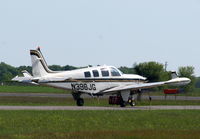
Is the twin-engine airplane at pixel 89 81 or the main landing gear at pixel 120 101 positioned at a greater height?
the twin-engine airplane at pixel 89 81

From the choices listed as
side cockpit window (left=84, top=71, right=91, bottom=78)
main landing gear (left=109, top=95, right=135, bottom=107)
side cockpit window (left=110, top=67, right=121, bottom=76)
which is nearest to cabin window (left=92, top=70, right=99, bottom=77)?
side cockpit window (left=84, top=71, right=91, bottom=78)

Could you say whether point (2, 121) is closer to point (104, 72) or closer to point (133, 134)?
point (133, 134)

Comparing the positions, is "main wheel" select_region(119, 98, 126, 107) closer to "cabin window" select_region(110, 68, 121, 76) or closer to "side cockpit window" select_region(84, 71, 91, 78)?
"cabin window" select_region(110, 68, 121, 76)

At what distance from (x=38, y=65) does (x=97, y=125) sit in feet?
62.2

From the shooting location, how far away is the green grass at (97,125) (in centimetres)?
2399

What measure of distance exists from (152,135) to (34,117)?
32.5 feet

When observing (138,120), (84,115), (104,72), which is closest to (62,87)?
(104,72)

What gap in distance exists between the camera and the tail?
4672 centimetres

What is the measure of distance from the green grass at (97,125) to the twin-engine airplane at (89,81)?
34.6 feet

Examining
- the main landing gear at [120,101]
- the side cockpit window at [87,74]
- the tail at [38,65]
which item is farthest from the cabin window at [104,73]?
the tail at [38,65]

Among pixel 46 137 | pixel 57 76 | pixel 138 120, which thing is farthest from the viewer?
pixel 57 76

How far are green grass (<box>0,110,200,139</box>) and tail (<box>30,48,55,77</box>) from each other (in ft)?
38.7

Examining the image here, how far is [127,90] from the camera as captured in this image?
48094 mm

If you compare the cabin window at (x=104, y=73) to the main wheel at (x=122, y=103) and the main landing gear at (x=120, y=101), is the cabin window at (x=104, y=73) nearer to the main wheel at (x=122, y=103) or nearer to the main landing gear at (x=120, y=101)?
the main landing gear at (x=120, y=101)
